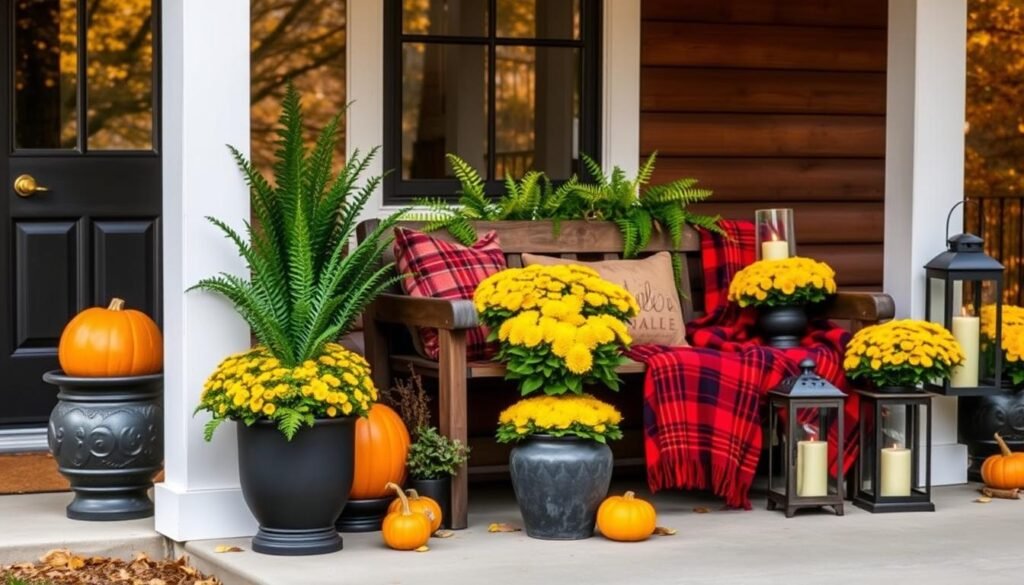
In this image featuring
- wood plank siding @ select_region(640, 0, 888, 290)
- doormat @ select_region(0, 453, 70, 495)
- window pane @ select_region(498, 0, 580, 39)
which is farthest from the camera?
wood plank siding @ select_region(640, 0, 888, 290)

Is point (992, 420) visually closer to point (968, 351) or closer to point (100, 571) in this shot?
point (968, 351)

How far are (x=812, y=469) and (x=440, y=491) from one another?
1.09 m

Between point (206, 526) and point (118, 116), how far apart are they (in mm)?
1882

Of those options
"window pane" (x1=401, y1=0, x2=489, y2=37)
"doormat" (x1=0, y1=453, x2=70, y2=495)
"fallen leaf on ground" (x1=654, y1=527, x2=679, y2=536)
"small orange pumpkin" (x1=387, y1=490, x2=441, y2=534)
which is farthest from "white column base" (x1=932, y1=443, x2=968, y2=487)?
"doormat" (x1=0, y1=453, x2=70, y2=495)

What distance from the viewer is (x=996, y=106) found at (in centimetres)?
1342

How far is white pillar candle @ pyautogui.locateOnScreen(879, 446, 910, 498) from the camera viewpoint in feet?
15.5

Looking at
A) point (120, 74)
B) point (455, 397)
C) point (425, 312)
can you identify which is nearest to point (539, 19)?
point (120, 74)

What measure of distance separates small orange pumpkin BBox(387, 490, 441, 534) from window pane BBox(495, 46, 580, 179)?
1928 mm

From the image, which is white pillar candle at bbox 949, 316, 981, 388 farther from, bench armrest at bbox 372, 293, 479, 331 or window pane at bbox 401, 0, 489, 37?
window pane at bbox 401, 0, 489, 37

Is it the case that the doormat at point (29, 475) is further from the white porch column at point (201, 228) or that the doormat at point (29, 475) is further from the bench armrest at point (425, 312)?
the bench armrest at point (425, 312)

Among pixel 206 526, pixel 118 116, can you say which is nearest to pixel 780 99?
pixel 118 116

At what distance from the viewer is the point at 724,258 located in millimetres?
5355

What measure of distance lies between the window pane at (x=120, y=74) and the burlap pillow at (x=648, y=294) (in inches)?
60.1

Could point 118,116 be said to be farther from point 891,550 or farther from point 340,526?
point 891,550
